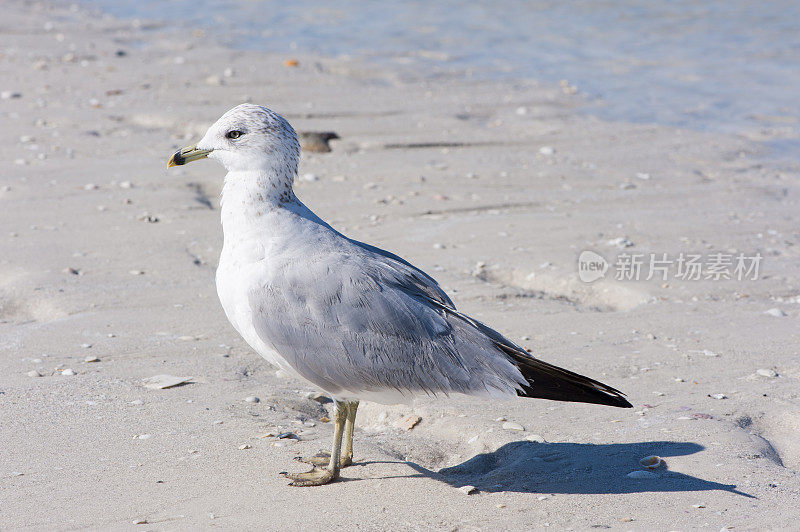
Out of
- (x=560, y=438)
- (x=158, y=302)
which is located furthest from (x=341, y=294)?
(x=158, y=302)

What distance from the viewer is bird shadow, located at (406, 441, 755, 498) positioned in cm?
342

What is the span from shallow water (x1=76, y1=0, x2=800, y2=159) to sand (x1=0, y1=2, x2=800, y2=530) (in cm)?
150

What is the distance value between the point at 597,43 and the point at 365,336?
463 inches

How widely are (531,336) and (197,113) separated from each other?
534cm

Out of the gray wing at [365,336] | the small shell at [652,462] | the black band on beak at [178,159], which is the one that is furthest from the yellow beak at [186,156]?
the small shell at [652,462]

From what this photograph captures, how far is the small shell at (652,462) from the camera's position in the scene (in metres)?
3.54

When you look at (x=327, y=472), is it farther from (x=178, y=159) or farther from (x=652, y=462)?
(x=178, y=159)

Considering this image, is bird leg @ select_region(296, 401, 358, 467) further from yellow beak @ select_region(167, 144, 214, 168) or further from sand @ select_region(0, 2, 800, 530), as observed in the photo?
yellow beak @ select_region(167, 144, 214, 168)

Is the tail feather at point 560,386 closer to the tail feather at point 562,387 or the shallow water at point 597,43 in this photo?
the tail feather at point 562,387

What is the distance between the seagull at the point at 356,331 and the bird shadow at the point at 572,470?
16.1 inches

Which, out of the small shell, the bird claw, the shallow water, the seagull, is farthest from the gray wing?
the shallow water

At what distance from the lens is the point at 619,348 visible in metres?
4.71

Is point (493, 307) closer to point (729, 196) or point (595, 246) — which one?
point (595, 246)

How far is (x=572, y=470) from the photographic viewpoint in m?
3.56
